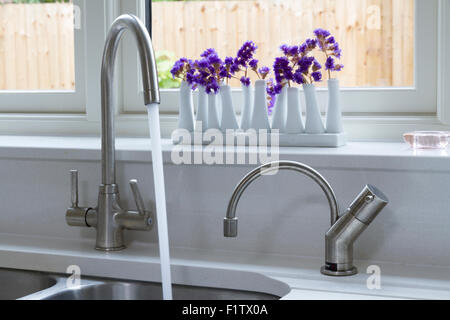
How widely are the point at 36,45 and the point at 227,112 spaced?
2.52ft

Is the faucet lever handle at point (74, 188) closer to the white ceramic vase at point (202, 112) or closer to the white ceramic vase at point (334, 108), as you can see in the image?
the white ceramic vase at point (202, 112)

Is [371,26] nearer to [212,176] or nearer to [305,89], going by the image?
[305,89]

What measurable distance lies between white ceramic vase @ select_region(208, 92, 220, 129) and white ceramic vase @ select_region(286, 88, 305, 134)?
17 cm

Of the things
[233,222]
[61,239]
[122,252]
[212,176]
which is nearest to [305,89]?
[212,176]

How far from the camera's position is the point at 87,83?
68.5 inches

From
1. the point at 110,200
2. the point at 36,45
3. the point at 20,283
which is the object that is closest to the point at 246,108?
the point at 110,200

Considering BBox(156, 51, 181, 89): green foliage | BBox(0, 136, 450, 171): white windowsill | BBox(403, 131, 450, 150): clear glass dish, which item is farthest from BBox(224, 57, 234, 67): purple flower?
BBox(403, 131, 450, 150): clear glass dish

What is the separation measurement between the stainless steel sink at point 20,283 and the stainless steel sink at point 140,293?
0.11 metres

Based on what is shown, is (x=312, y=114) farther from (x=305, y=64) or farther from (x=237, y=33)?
(x=237, y=33)

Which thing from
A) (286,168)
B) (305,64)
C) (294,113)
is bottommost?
(286,168)

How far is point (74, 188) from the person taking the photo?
1.36 meters

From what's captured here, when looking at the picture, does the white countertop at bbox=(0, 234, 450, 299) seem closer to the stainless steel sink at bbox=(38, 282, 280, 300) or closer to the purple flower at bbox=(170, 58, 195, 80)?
the stainless steel sink at bbox=(38, 282, 280, 300)

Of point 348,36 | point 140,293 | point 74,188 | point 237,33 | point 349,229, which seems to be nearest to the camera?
point 349,229
